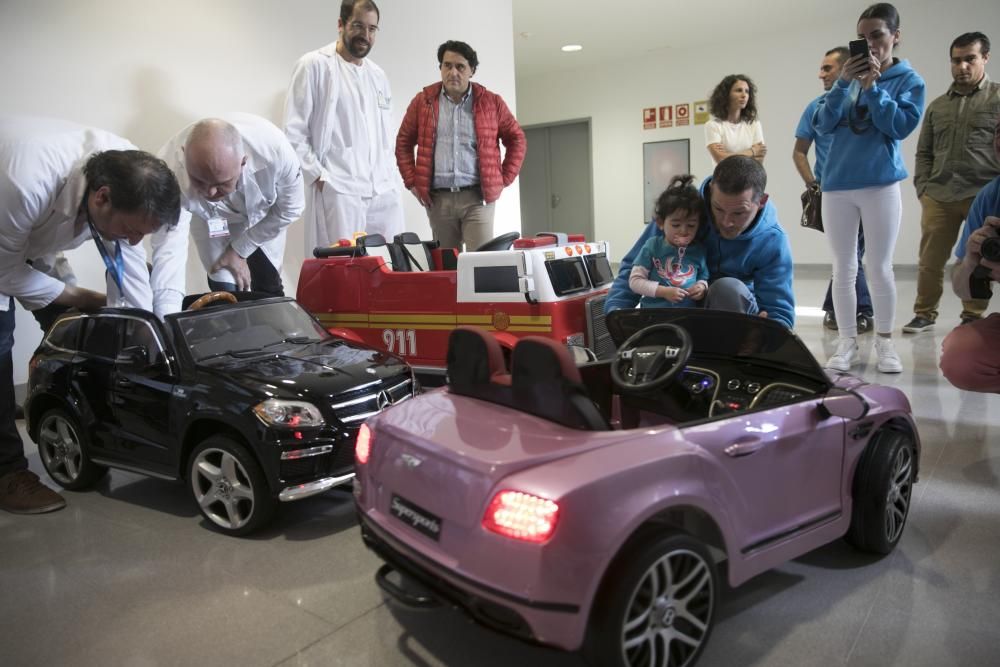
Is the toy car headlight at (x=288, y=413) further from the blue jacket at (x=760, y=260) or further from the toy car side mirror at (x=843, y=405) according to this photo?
the blue jacket at (x=760, y=260)

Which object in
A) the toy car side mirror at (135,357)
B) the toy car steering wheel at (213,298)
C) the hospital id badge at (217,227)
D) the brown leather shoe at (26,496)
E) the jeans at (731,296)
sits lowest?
the brown leather shoe at (26,496)

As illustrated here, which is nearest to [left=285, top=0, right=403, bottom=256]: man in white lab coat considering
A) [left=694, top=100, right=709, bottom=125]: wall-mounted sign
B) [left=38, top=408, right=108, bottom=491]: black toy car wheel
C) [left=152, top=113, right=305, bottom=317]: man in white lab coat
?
[left=152, top=113, right=305, bottom=317]: man in white lab coat

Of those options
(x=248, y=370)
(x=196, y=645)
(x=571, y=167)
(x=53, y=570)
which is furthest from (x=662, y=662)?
(x=571, y=167)

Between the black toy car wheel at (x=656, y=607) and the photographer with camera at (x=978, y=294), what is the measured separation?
1756mm

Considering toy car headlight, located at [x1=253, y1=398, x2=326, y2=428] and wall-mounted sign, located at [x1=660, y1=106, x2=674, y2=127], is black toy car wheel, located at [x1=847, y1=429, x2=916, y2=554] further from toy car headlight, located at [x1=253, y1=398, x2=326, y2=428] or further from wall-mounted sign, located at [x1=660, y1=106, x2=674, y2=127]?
wall-mounted sign, located at [x1=660, y1=106, x2=674, y2=127]

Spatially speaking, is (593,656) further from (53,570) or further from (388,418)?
(53,570)

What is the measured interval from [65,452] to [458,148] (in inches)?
131

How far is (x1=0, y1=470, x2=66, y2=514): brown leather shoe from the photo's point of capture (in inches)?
115

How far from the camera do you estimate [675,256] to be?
3207 mm

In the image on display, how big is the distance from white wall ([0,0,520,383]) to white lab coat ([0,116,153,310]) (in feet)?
5.89

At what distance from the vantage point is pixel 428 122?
532cm

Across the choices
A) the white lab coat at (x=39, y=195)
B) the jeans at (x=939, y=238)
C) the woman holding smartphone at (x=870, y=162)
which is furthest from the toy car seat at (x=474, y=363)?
the jeans at (x=939, y=238)

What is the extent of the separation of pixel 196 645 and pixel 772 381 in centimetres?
187

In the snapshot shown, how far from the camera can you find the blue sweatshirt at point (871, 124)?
3.93 m
